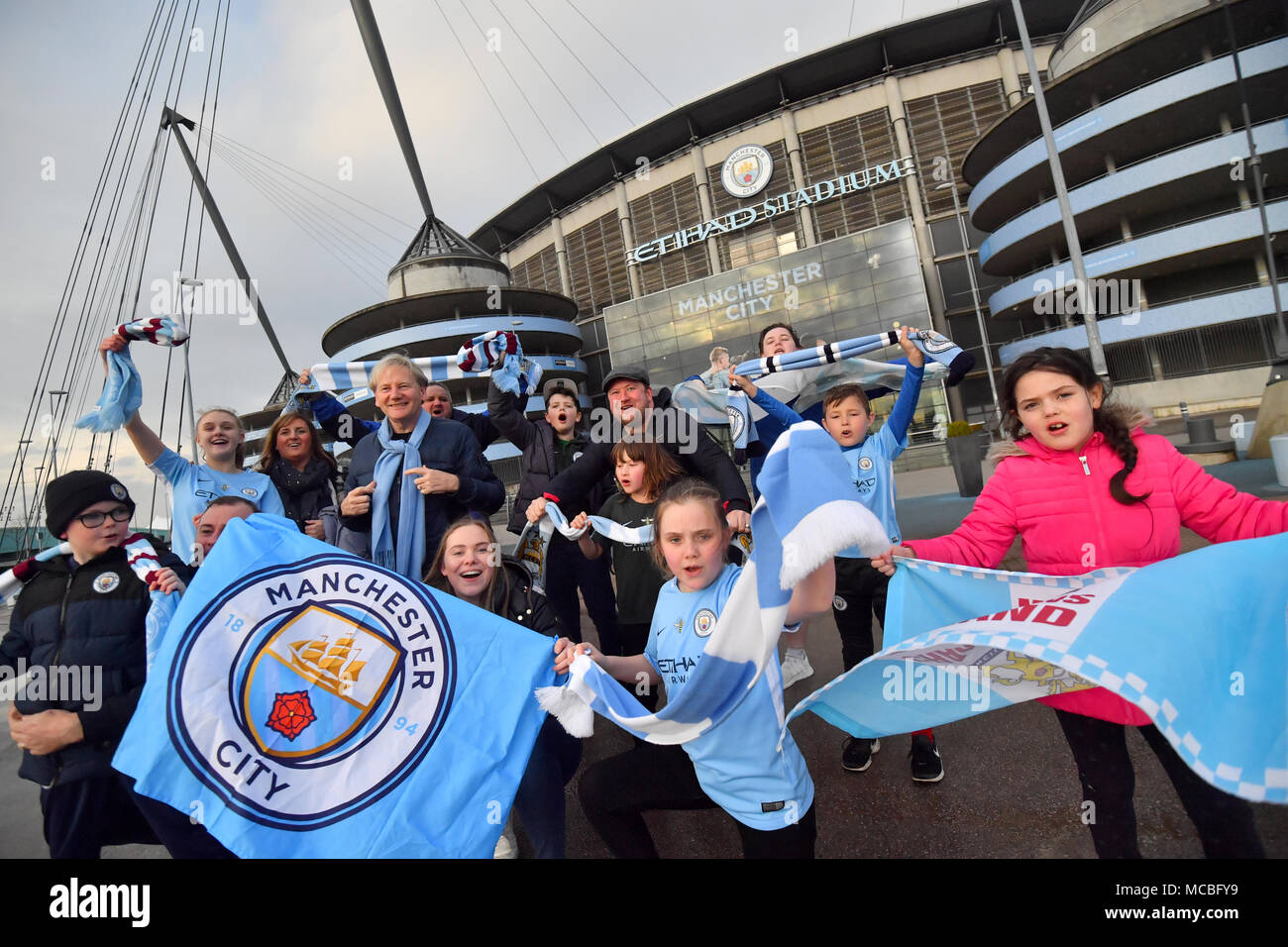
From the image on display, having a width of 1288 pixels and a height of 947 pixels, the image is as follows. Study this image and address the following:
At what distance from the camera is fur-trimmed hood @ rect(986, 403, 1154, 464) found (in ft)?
6.49

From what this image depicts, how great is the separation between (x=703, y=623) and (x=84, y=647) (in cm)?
235

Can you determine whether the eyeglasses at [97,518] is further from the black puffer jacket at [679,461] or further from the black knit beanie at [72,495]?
the black puffer jacket at [679,461]

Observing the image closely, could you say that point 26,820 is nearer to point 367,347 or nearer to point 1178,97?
point 1178,97

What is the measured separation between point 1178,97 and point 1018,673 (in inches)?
1175

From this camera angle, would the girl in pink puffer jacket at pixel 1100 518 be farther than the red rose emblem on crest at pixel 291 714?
No

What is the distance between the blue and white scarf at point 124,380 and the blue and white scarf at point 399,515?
1.31 m

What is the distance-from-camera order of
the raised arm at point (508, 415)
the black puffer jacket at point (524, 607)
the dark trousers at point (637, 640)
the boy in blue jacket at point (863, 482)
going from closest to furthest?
the black puffer jacket at point (524, 607)
the boy in blue jacket at point (863, 482)
the dark trousers at point (637, 640)
the raised arm at point (508, 415)

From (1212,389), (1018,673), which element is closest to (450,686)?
(1018,673)

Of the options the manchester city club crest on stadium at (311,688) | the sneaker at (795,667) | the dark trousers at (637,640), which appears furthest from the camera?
the sneaker at (795,667)

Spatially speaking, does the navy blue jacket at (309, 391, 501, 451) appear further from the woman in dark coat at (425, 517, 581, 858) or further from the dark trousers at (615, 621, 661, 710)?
the dark trousers at (615, 621, 661, 710)

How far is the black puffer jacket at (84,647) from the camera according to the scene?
2.09 m

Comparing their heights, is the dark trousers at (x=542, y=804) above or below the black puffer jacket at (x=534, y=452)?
below

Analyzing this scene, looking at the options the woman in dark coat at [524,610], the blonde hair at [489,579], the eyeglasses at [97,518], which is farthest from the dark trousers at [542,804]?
the eyeglasses at [97,518]
